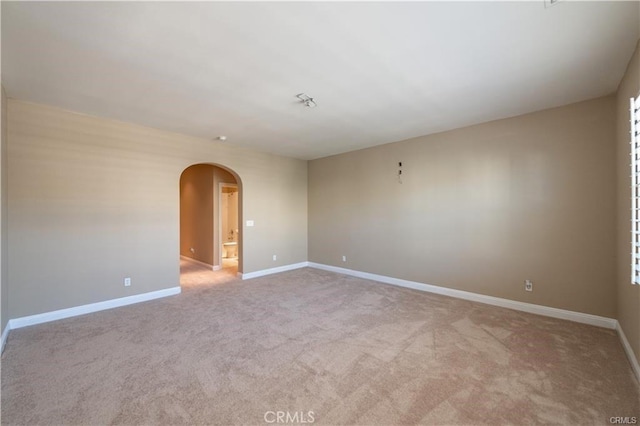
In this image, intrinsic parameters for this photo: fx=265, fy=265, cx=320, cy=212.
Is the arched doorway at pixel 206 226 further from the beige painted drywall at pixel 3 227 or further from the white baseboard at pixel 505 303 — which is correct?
the white baseboard at pixel 505 303

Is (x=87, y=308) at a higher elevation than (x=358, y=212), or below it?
below

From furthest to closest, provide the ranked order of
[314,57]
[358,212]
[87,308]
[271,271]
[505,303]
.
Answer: [271,271] < [358,212] < [505,303] < [87,308] < [314,57]

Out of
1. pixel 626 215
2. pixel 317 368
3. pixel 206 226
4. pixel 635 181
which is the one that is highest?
pixel 635 181

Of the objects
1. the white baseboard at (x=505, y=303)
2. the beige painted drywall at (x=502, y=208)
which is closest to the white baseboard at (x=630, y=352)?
the white baseboard at (x=505, y=303)

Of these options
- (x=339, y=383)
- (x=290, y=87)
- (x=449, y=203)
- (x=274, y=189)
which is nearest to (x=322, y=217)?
(x=274, y=189)

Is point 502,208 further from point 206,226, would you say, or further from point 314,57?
point 206,226

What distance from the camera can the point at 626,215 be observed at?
261cm

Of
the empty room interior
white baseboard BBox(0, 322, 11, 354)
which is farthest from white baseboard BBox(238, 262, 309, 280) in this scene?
white baseboard BBox(0, 322, 11, 354)

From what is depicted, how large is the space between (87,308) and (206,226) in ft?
10.2

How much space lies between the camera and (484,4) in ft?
5.72

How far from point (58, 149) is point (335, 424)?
450 centimetres

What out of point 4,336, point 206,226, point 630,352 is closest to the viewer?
point 630,352

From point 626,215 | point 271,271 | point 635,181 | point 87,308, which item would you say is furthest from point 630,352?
point 87,308

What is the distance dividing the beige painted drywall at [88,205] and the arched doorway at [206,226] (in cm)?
131
